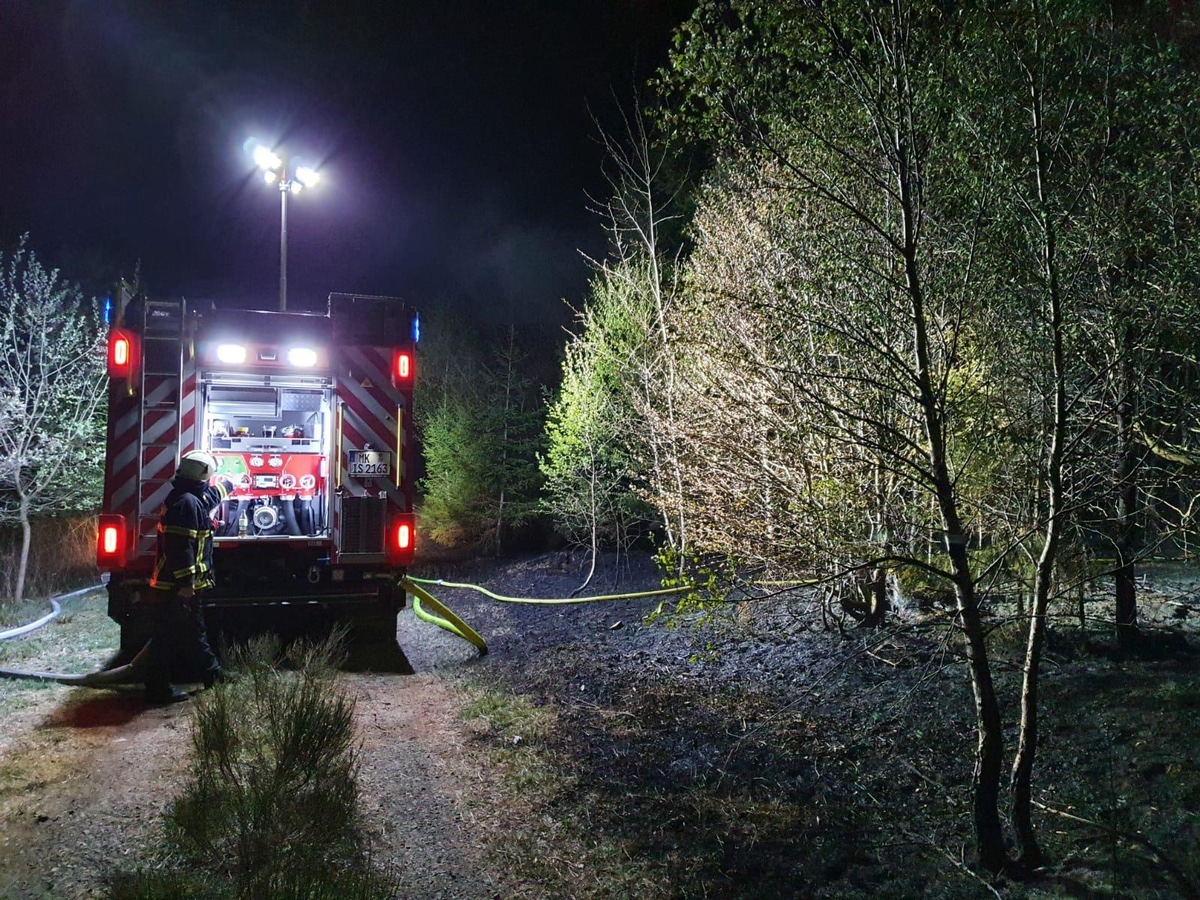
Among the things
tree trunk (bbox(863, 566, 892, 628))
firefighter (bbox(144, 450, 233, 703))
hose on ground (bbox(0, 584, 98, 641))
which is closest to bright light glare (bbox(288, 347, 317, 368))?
firefighter (bbox(144, 450, 233, 703))

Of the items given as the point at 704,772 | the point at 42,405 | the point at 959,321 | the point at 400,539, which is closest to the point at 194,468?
the point at 400,539

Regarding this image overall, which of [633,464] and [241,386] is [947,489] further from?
[633,464]

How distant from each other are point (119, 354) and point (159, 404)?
521mm

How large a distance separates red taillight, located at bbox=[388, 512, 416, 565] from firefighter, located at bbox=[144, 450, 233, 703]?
1.59 m

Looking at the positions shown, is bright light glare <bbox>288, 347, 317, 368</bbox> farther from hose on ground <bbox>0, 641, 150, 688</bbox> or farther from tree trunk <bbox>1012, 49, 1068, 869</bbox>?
tree trunk <bbox>1012, 49, 1068, 869</bbox>

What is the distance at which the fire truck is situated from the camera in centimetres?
673

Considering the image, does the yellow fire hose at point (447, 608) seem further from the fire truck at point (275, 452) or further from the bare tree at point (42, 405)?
the bare tree at point (42, 405)

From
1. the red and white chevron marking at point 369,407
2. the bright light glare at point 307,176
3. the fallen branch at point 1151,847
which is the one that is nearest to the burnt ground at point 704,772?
the fallen branch at point 1151,847

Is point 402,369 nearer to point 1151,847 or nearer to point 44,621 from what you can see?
point 44,621

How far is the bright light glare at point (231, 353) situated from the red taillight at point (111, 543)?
67.0 inches

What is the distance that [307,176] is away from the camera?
12508 millimetres

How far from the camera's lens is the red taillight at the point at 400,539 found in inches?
289

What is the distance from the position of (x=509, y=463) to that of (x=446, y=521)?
2.12 metres

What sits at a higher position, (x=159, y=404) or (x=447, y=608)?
(x=159, y=404)
